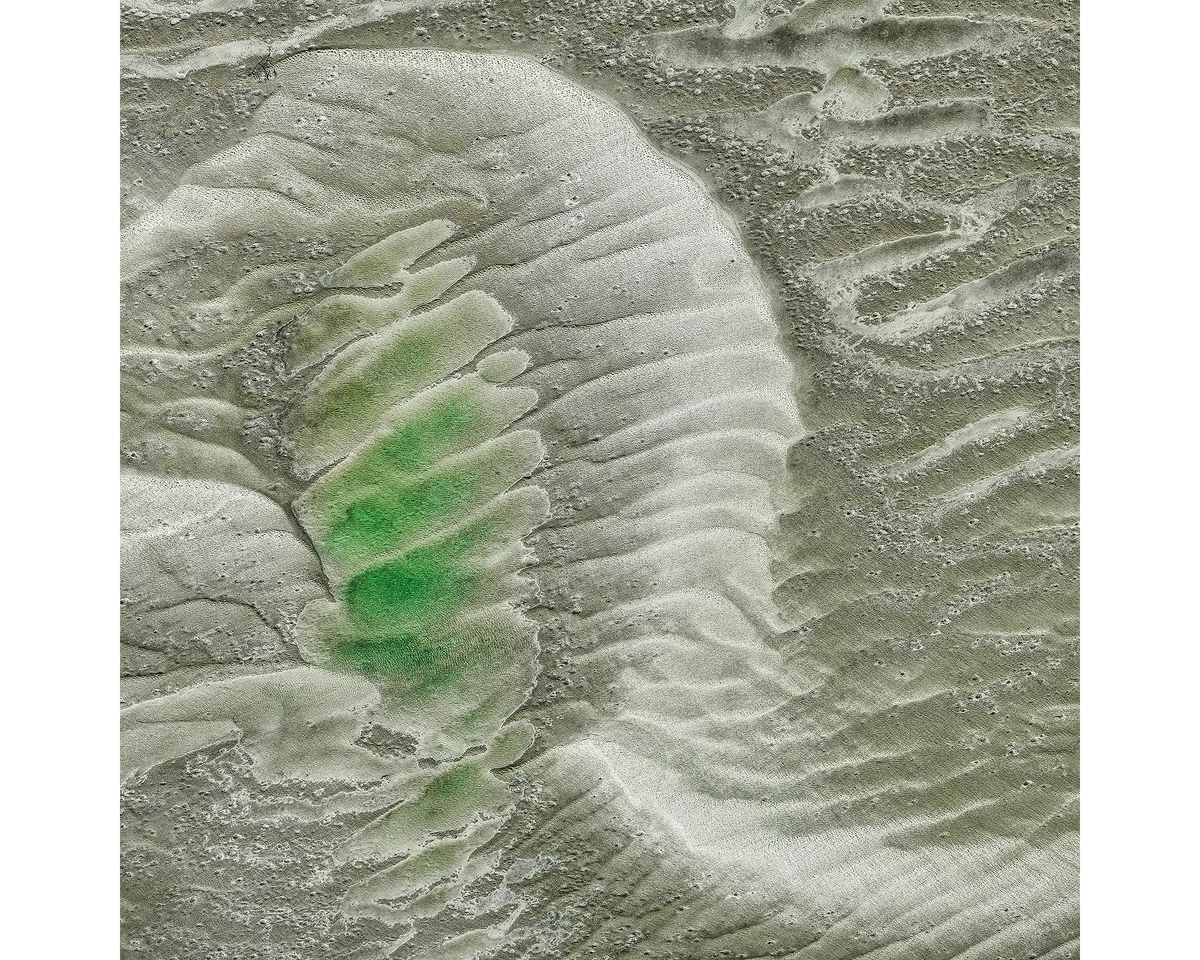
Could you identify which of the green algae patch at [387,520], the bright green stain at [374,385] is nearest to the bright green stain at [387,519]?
the green algae patch at [387,520]

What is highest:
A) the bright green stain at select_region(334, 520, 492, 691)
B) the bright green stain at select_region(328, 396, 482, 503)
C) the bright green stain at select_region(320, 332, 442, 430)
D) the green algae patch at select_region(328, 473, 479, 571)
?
the bright green stain at select_region(320, 332, 442, 430)

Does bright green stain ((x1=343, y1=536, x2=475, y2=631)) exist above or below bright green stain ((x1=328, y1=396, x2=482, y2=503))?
below

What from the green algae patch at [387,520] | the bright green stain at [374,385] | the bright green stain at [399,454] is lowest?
the green algae patch at [387,520]

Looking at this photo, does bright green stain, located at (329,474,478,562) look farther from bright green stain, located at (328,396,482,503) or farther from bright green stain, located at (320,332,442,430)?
bright green stain, located at (320,332,442,430)

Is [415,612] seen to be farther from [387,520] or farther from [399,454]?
[399,454]

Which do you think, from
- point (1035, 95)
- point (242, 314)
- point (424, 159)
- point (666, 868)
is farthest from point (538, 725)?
point (1035, 95)

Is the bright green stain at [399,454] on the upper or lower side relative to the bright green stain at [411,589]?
upper

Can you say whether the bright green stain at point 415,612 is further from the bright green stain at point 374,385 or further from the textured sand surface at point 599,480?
the bright green stain at point 374,385

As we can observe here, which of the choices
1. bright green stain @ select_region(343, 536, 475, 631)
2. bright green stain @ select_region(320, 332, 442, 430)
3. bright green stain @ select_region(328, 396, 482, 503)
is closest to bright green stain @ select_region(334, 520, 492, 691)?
bright green stain @ select_region(343, 536, 475, 631)

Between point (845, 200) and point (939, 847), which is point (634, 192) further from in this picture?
point (939, 847)
